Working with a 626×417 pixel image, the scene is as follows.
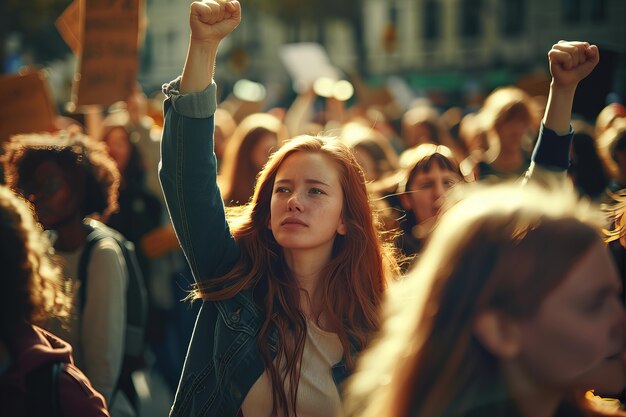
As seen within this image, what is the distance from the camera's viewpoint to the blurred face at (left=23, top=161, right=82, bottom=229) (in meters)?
3.87

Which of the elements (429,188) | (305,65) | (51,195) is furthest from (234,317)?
(305,65)

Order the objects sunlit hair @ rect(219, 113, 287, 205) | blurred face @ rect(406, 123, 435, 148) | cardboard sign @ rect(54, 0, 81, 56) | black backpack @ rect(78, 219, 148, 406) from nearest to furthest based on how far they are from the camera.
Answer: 1. black backpack @ rect(78, 219, 148, 406)
2. sunlit hair @ rect(219, 113, 287, 205)
3. cardboard sign @ rect(54, 0, 81, 56)
4. blurred face @ rect(406, 123, 435, 148)

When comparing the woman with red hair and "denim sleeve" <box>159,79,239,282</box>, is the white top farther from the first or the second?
"denim sleeve" <box>159,79,239,282</box>

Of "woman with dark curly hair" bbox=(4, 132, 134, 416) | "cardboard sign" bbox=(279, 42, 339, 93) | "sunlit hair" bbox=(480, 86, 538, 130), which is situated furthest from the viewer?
"cardboard sign" bbox=(279, 42, 339, 93)

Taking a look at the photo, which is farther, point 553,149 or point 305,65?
point 305,65

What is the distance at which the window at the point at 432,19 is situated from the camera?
4544cm

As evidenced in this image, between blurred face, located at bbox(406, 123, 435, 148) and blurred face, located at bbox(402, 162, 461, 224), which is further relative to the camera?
blurred face, located at bbox(406, 123, 435, 148)

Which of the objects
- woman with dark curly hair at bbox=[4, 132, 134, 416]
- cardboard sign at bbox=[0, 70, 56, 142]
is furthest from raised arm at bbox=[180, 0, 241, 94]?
cardboard sign at bbox=[0, 70, 56, 142]

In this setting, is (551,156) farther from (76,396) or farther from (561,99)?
(76,396)

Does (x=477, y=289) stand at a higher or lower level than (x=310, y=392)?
higher

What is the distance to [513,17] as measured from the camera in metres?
41.4

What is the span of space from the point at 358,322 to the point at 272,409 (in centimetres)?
41

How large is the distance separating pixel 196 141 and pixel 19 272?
0.69 metres

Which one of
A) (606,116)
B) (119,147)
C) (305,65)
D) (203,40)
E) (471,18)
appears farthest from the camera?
(471,18)
